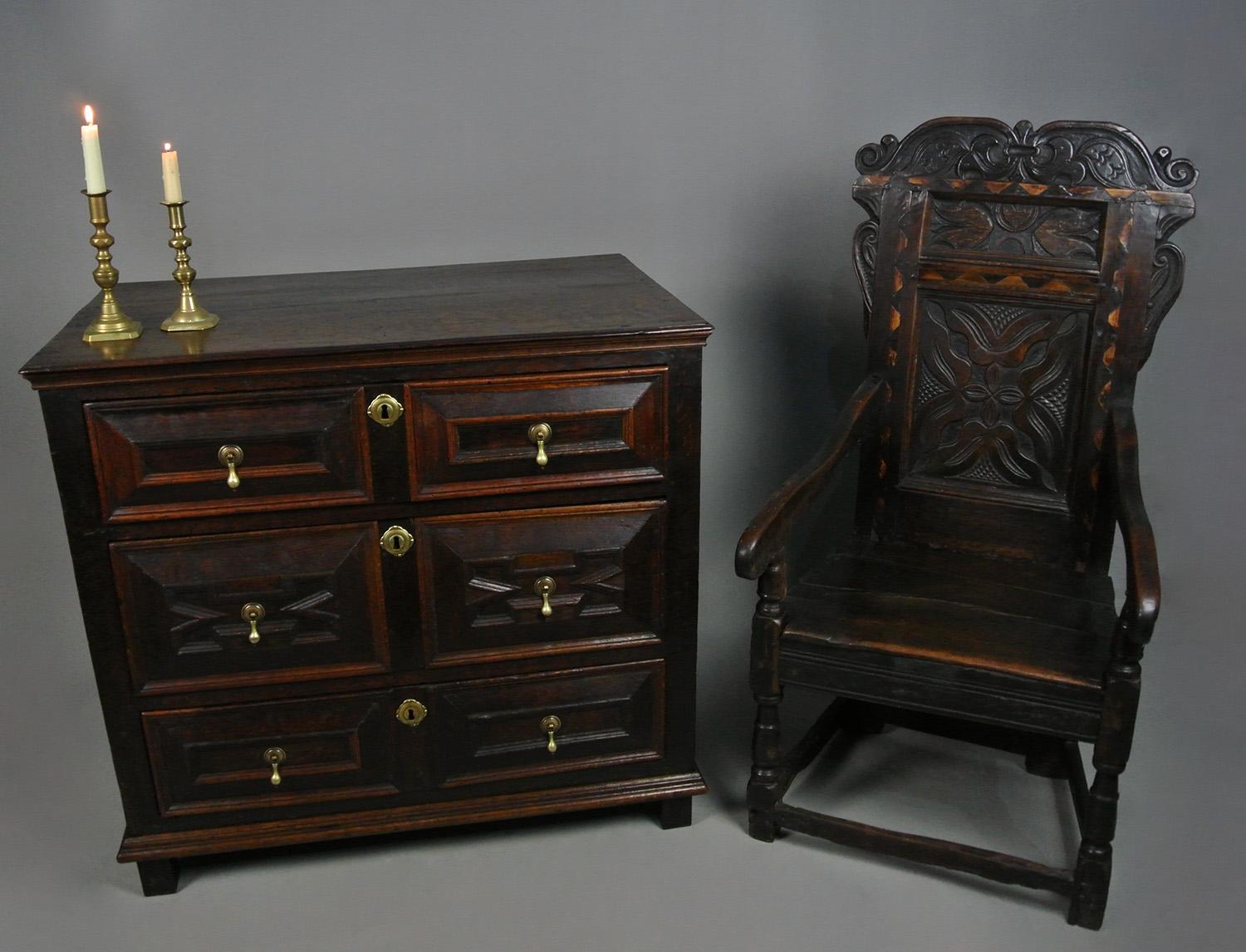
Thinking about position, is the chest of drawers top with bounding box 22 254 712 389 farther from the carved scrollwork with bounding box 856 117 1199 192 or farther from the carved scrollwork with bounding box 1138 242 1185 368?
the carved scrollwork with bounding box 1138 242 1185 368

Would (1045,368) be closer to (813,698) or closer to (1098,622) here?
(1098,622)

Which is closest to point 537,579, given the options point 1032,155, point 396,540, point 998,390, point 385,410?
point 396,540

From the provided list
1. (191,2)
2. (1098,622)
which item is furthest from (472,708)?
(191,2)

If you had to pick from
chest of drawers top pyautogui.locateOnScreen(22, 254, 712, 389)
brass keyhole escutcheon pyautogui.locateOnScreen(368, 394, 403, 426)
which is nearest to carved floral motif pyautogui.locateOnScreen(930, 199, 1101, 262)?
chest of drawers top pyautogui.locateOnScreen(22, 254, 712, 389)

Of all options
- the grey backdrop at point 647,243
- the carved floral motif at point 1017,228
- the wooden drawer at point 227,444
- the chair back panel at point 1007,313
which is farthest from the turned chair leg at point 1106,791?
the wooden drawer at point 227,444

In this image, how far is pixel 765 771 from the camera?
8.77 ft

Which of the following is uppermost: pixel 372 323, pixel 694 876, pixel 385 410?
pixel 372 323

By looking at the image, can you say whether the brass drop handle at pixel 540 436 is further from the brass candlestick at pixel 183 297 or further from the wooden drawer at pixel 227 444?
the brass candlestick at pixel 183 297

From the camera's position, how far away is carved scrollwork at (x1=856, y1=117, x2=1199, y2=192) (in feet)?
8.52

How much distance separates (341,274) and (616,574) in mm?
961

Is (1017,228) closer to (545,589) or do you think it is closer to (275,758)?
(545,589)

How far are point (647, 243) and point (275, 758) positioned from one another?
1562 mm

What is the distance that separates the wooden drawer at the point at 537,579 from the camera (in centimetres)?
250

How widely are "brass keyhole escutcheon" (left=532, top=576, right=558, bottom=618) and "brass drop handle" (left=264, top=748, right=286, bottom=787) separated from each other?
0.57 m
